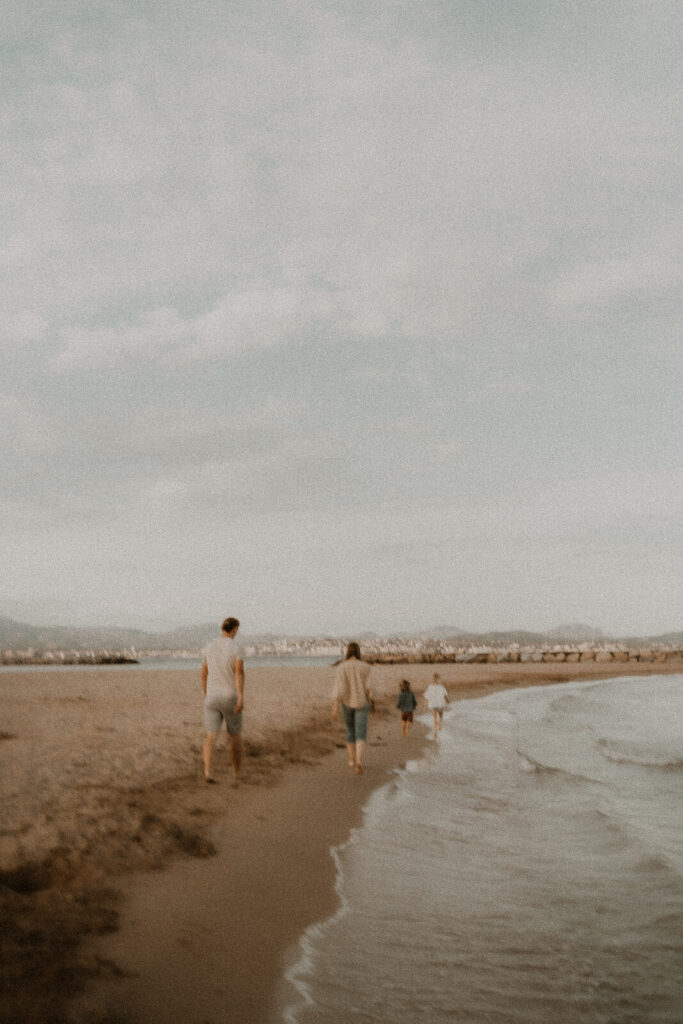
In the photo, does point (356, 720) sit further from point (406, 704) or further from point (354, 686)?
point (406, 704)

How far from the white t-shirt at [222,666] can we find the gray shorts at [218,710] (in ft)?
0.21

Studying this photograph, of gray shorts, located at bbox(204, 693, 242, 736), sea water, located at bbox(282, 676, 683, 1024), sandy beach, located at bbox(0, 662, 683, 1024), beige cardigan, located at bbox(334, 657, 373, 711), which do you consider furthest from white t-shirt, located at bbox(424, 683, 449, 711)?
gray shorts, located at bbox(204, 693, 242, 736)

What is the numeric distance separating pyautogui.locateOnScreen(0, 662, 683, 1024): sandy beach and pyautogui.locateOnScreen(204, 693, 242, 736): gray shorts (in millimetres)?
964

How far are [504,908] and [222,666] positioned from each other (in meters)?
4.89

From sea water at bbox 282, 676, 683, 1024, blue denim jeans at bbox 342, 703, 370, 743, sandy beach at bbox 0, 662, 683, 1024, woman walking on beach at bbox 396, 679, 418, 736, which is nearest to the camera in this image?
sandy beach at bbox 0, 662, 683, 1024

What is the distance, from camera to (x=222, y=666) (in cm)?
945

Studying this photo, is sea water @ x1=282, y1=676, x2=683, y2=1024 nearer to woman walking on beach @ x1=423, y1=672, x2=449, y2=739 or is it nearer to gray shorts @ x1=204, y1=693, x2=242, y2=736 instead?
gray shorts @ x1=204, y1=693, x2=242, y2=736

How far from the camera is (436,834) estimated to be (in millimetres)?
8539

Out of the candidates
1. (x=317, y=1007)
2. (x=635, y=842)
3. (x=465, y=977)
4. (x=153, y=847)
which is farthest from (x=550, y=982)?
(x=635, y=842)

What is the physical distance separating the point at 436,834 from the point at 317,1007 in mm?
4786

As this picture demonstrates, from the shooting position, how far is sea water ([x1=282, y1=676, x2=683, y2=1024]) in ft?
14.2

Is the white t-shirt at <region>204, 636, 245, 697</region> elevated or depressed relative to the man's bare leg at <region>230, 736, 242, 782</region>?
elevated

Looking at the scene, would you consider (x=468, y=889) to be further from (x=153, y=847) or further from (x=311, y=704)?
(x=311, y=704)

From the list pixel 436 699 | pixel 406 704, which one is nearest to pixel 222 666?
pixel 406 704
